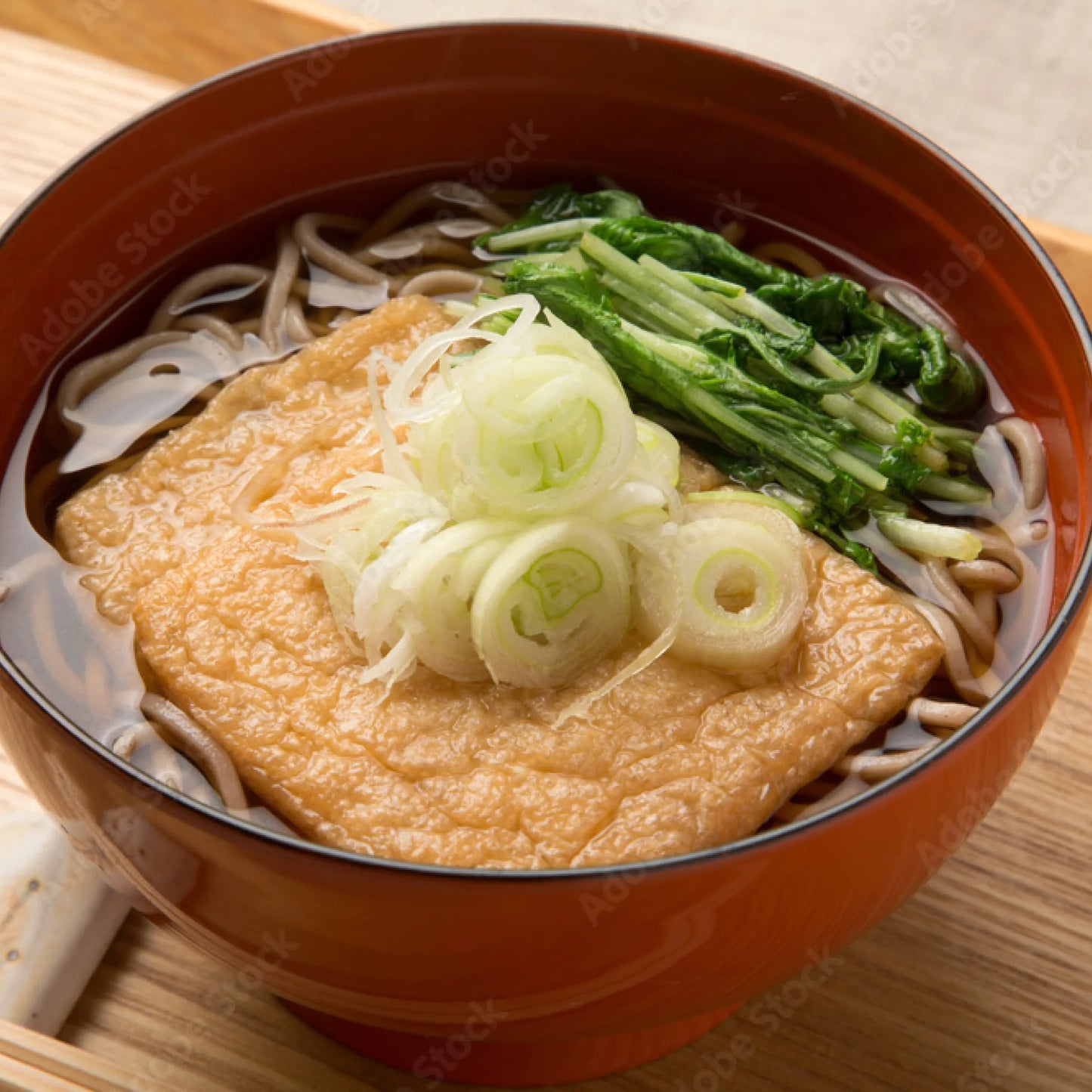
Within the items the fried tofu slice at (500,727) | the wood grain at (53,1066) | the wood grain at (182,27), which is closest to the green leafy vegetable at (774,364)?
the fried tofu slice at (500,727)

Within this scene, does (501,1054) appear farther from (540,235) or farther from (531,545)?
(540,235)

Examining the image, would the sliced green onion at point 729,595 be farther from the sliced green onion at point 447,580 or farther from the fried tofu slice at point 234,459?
the fried tofu slice at point 234,459

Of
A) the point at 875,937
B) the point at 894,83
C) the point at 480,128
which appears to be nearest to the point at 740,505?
the point at 875,937

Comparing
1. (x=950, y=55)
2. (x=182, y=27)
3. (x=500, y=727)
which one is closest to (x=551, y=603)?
(x=500, y=727)

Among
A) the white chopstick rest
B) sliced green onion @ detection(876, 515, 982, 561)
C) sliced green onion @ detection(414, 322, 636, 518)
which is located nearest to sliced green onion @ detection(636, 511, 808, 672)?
sliced green onion @ detection(414, 322, 636, 518)

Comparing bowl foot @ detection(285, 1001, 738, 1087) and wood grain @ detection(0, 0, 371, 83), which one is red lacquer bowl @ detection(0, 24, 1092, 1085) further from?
wood grain @ detection(0, 0, 371, 83)
